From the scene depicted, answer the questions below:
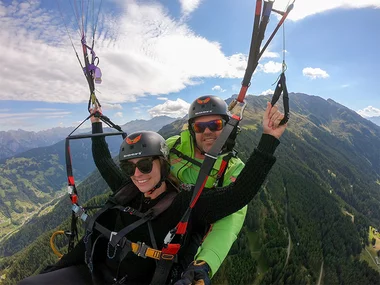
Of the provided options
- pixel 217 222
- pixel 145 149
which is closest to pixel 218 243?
pixel 217 222

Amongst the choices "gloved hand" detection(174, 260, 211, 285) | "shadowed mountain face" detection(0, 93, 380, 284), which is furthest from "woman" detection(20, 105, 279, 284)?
"shadowed mountain face" detection(0, 93, 380, 284)

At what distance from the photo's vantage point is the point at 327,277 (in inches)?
3322

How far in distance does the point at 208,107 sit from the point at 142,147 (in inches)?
73.1

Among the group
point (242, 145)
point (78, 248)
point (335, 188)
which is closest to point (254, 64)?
point (78, 248)

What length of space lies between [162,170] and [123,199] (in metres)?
0.83

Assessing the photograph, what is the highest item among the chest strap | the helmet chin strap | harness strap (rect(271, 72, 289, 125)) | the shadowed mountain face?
harness strap (rect(271, 72, 289, 125))

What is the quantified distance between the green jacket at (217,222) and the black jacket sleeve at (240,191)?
0.31 metres

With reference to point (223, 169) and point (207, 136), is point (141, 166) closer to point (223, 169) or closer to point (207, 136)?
point (223, 169)

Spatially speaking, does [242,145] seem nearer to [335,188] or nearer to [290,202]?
[290,202]

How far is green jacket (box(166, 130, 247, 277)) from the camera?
390 centimetres

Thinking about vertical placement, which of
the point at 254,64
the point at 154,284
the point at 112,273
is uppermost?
the point at 254,64

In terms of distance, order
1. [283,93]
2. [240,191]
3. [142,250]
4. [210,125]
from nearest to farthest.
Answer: [283,93]
[240,191]
[142,250]
[210,125]

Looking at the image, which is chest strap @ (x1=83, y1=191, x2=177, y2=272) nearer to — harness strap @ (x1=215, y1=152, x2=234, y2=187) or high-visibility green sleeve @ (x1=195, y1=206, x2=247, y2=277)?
high-visibility green sleeve @ (x1=195, y1=206, x2=247, y2=277)

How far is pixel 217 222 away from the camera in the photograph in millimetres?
4254
